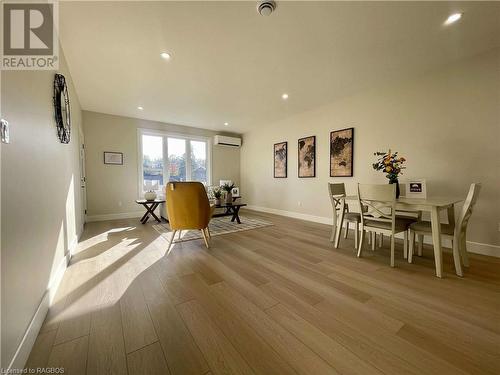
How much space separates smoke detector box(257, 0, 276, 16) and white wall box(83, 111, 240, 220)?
4.59m

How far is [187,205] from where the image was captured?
8.83ft

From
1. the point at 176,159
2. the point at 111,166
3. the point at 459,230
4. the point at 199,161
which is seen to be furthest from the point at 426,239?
the point at 111,166

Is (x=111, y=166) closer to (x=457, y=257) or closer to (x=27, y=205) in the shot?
(x=27, y=205)

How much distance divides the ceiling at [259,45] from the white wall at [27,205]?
34.4 inches

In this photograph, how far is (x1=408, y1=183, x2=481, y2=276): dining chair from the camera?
1954mm

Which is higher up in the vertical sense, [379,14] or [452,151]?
[379,14]

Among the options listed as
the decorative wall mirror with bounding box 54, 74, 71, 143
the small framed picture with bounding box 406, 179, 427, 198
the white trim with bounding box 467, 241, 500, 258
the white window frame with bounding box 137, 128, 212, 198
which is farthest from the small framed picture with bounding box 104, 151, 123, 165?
the white trim with bounding box 467, 241, 500, 258

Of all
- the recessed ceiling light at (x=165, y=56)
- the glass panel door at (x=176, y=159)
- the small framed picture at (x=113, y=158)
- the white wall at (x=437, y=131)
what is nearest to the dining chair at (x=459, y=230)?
the white wall at (x=437, y=131)

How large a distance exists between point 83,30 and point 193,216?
238cm

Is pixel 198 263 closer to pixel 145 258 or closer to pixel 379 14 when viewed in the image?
pixel 145 258

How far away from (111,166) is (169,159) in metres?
1.43

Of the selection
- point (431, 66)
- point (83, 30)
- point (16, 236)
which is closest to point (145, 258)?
point (16, 236)

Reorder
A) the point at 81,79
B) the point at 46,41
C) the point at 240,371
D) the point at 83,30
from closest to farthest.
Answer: the point at 240,371 < the point at 46,41 < the point at 83,30 < the point at 81,79

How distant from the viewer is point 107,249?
275 cm
